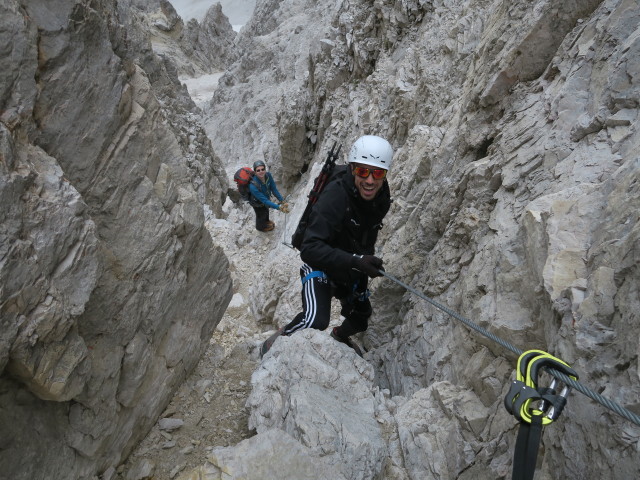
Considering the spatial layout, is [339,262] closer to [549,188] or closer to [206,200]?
[549,188]

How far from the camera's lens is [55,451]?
129 inches

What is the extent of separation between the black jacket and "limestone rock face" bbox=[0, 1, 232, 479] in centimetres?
141

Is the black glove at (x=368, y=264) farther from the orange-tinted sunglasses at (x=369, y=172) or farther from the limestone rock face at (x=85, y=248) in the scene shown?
the limestone rock face at (x=85, y=248)

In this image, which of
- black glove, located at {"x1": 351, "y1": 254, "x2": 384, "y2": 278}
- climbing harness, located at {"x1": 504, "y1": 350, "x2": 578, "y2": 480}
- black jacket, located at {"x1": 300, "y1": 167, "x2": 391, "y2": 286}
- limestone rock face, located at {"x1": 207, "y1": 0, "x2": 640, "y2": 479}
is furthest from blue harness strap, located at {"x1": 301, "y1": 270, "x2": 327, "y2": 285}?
climbing harness, located at {"x1": 504, "y1": 350, "x2": 578, "y2": 480}

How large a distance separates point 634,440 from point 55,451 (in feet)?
13.0

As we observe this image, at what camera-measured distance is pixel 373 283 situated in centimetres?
711

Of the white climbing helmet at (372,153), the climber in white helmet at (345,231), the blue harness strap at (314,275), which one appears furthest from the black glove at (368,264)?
the white climbing helmet at (372,153)

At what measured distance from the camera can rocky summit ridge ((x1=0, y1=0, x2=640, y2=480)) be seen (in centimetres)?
273

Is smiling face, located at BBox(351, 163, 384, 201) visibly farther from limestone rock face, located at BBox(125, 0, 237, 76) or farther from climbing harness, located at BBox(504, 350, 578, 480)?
limestone rock face, located at BBox(125, 0, 237, 76)

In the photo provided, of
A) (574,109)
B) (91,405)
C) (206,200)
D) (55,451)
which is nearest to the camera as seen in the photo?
(55,451)

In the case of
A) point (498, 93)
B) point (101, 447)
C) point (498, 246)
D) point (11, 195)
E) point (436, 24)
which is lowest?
point (101, 447)

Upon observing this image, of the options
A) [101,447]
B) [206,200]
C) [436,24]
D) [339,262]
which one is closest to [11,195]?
[101,447]

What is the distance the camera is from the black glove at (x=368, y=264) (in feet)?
15.4

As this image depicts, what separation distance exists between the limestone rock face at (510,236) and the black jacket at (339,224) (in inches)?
45.5
